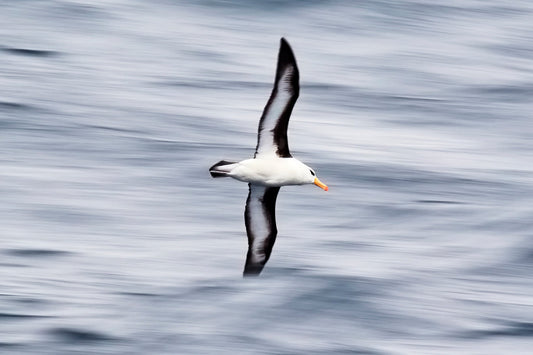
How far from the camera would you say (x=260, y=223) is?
12.9 metres

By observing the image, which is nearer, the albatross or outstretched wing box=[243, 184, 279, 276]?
the albatross

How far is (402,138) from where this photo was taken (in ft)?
57.3

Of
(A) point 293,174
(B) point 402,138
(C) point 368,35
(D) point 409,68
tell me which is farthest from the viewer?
(C) point 368,35

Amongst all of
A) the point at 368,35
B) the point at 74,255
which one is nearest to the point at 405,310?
the point at 74,255

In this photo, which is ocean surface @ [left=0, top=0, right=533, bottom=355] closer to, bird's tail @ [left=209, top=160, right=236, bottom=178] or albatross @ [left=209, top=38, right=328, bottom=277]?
albatross @ [left=209, top=38, right=328, bottom=277]

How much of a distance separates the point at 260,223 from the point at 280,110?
1779 millimetres

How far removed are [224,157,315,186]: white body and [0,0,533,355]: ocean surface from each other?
1.66 m

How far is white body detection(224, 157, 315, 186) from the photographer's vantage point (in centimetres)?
→ 1152

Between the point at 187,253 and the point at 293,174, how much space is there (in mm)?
2651

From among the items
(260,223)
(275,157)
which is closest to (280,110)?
(275,157)

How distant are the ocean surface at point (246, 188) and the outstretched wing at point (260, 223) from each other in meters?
0.51

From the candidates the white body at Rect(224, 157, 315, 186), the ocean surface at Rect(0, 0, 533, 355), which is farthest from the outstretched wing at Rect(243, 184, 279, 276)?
the white body at Rect(224, 157, 315, 186)

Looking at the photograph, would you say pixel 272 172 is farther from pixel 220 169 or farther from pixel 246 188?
pixel 246 188

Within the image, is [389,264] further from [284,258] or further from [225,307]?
[225,307]
